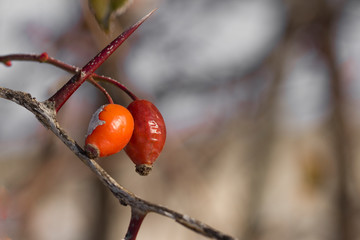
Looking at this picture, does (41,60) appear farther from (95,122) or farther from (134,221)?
(134,221)

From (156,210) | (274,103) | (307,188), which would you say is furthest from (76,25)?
(156,210)

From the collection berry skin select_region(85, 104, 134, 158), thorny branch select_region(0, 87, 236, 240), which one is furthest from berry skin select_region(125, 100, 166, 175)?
thorny branch select_region(0, 87, 236, 240)

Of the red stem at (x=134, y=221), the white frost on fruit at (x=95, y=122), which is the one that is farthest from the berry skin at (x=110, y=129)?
the red stem at (x=134, y=221)

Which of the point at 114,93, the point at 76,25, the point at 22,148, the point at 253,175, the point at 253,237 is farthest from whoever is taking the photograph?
the point at 253,175

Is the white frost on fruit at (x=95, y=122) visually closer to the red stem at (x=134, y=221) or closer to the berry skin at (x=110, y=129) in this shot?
the berry skin at (x=110, y=129)

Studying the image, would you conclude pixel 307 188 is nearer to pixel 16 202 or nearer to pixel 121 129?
pixel 16 202

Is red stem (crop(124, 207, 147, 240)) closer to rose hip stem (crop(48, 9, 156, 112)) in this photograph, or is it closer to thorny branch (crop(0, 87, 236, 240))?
thorny branch (crop(0, 87, 236, 240))
